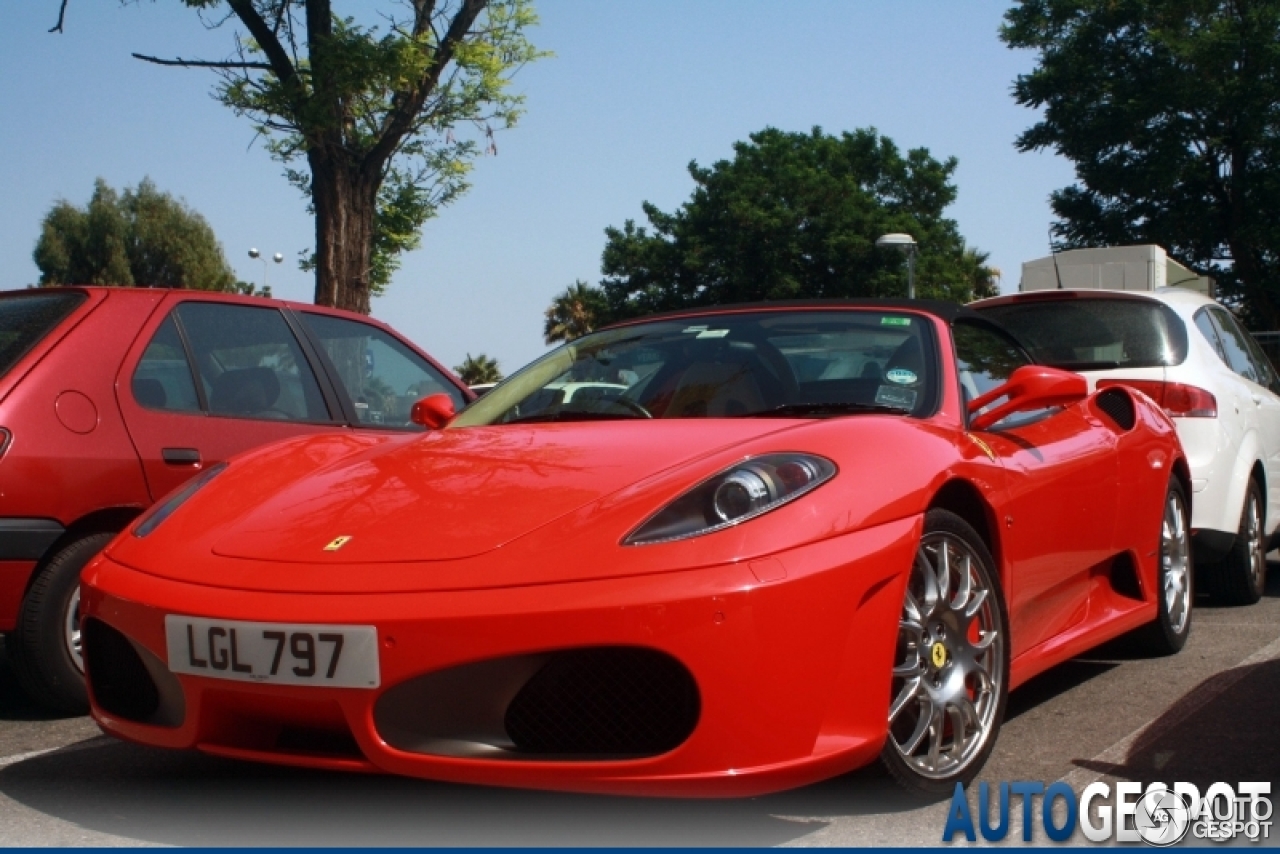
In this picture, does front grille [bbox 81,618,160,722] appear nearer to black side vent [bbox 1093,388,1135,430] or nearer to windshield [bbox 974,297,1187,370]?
black side vent [bbox 1093,388,1135,430]

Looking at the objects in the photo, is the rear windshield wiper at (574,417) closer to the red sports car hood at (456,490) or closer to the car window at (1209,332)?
the red sports car hood at (456,490)

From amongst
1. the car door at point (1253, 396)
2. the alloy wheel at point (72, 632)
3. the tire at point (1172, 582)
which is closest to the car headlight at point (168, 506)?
the alloy wheel at point (72, 632)

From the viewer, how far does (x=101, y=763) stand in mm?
3850

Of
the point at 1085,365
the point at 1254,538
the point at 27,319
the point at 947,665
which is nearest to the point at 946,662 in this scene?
the point at 947,665

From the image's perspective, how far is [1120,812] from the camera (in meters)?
3.20

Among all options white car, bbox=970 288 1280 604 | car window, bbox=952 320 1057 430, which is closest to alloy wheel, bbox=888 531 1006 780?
car window, bbox=952 320 1057 430

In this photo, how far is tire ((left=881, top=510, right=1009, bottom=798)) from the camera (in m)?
3.24

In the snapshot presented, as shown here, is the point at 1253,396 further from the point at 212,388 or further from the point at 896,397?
the point at 212,388

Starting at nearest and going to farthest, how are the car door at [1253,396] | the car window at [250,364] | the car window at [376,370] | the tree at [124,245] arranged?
the car window at [250,364] → the car window at [376,370] → the car door at [1253,396] → the tree at [124,245]

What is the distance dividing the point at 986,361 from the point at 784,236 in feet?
157

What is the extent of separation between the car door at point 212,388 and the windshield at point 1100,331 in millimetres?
3071

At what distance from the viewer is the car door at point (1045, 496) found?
12.7ft

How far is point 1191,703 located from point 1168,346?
2.42 metres

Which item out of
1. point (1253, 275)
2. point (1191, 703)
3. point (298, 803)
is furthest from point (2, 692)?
point (1253, 275)
